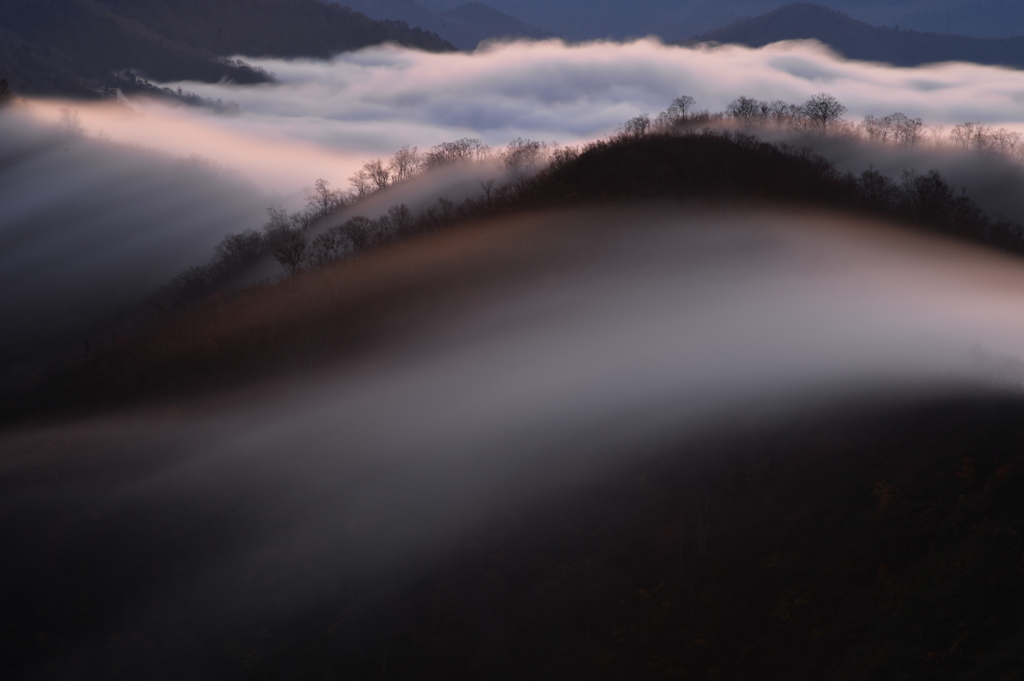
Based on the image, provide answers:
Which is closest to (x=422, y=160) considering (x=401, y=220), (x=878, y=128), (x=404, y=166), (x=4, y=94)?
(x=404, y=166)

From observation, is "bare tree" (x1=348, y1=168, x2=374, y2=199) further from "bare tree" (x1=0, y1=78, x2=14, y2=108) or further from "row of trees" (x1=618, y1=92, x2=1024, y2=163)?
"bare tree" (x1=0, y1=78, x2=14, y2=108)

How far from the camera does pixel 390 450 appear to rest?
57562 millimetres

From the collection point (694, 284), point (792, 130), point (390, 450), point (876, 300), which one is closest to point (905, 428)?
point (876, 300)

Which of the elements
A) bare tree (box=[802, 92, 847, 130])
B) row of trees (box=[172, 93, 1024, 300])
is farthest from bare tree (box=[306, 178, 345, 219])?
bare tree (box=[802, 92, 847, 130])

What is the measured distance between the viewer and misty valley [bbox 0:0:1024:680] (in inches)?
1388

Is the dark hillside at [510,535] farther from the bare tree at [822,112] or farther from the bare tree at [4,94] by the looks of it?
the bare tree at [4,94]

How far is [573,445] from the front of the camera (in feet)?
171

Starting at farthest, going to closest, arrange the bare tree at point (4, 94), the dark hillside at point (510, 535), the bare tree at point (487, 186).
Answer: the bare tree at point (4, 94) < the bare tree at point (487, 186) < the dark hillside at point (510, 535)

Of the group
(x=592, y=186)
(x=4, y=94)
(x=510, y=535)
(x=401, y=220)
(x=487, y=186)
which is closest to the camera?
(x=510, y=535)

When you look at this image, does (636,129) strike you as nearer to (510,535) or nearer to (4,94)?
(510,535)

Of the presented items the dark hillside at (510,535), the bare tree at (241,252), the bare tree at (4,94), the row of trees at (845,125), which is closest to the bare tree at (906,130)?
the row of trees at (845,125)

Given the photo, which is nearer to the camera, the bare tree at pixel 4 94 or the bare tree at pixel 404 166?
the bare tree at pixel 404 166

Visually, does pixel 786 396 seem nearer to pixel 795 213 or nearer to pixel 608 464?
pixel 608 464

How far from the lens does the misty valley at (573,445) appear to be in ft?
116
